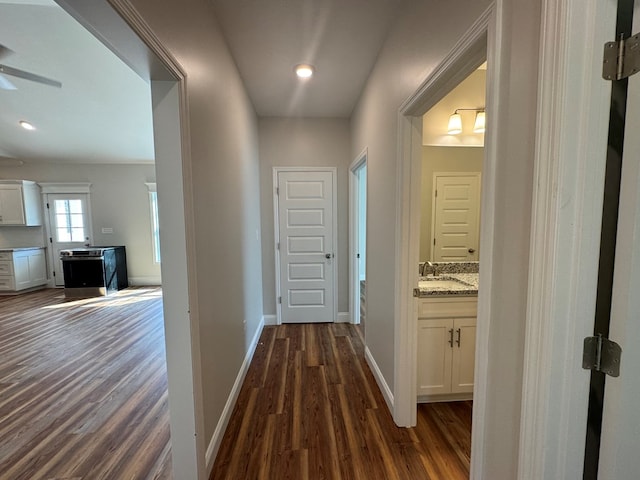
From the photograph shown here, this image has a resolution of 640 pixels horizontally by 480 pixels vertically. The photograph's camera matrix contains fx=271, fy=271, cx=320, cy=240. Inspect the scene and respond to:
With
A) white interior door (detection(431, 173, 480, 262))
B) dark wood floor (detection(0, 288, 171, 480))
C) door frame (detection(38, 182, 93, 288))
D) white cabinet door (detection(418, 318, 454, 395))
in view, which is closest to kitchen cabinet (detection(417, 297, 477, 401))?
white cabinet door (detection(418, 318, 454, 395))

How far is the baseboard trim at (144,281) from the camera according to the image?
19.0ft

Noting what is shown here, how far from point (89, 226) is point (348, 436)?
650 cm

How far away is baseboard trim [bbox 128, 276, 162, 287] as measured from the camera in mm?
5797

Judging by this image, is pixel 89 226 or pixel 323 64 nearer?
pixel 323 64

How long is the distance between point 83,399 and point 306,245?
2.49 meters

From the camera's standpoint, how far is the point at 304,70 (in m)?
2.34

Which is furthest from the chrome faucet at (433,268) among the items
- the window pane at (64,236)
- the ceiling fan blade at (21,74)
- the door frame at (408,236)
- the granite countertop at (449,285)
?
the window pane at (64,236)

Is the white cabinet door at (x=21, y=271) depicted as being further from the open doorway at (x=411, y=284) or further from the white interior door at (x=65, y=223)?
the open doorway at (x=411, y=284)

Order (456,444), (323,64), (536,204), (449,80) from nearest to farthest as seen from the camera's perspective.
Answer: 1. (536,204)
2. (449,80)
3. (456,444)
4. (323,64)

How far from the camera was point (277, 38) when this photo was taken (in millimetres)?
1964

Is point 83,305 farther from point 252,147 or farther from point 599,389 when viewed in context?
point 599,389

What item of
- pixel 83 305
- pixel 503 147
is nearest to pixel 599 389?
pixel 503 147

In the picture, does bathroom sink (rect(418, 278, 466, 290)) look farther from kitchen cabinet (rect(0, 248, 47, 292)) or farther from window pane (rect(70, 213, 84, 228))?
kitchen cabinet (rect(0, 248, 47, 292))

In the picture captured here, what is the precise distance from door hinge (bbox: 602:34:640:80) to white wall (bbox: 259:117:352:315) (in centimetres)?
291
